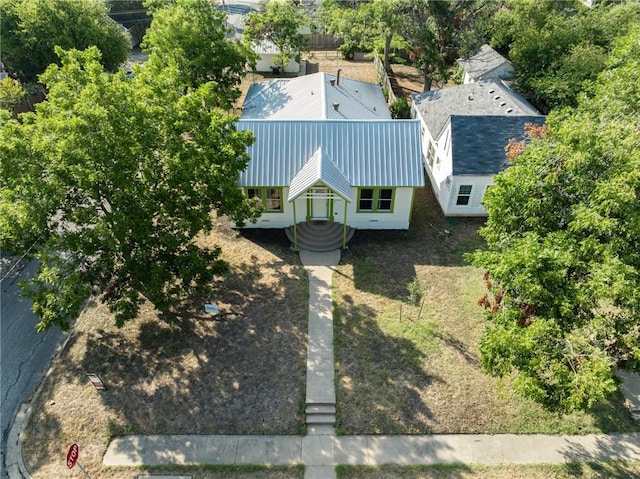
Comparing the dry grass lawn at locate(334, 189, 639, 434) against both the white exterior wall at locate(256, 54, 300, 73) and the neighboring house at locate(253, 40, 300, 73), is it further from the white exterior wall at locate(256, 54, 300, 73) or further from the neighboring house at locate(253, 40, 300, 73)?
the white exterior wall at locate(256, 54, 300, 73)

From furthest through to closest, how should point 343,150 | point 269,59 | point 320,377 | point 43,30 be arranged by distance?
1. point 269,59
2. point 43,30
3. point 343,150
4. point 320,377

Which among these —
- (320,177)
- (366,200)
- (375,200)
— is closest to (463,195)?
(375,200)

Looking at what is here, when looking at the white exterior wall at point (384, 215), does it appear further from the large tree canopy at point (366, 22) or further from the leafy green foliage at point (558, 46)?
the large tree canopy at point (366, 22)

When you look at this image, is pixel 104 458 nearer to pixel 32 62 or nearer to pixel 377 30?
pixel 32 62

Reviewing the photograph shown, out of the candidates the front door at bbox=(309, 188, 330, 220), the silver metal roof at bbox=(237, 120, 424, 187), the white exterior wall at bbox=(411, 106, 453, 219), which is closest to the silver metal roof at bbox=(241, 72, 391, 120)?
the silver metal roof at bbox=(237, 120, 424, 187)

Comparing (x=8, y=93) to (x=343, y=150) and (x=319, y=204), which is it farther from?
(x=343, y=150)

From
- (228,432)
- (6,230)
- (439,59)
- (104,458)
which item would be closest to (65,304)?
(6,230)
